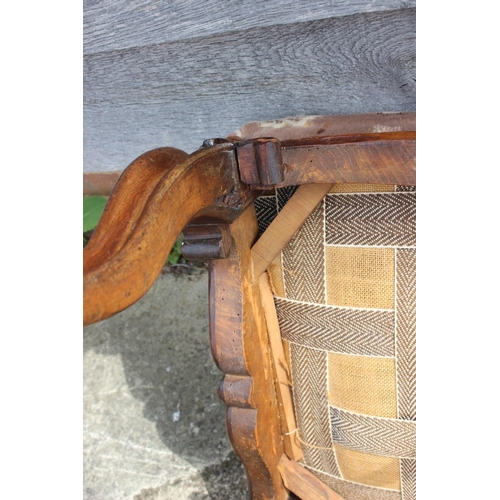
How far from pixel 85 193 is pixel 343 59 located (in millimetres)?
1252

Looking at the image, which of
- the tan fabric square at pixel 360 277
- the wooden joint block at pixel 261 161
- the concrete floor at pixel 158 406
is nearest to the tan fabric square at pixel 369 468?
the tan fabric square at pixel 360 277

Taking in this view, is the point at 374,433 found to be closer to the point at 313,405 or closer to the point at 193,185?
the point at 313,405

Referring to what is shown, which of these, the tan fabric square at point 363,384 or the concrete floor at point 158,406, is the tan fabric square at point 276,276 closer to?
the tan fabric square at point 363,384

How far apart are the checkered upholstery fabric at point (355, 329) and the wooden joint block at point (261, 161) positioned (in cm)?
15

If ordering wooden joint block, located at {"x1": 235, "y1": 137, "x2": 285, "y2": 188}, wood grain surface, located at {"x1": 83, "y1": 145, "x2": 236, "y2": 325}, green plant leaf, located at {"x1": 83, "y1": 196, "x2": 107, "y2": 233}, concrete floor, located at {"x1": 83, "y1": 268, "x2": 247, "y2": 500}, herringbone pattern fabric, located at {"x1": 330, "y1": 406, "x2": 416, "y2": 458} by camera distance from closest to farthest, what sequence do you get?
wood grain surface, located at {"x1": 83, "y1": 145, "x2": 236, "y2": 325}, wooden joint block, located at {"x1": 235, "y1": 137, "x2": 285, "y2": 188}, herringbone pattern fabric, located at {"x1": 330, "y1": 406, "x2": 416, "y2": 458}, concrete floor, located at {"x1": 83, "y1": 268, "x2": 247, "y2": 500}, green plant leaf, located at {"x1": 83, "y1": 196, "x2": 107, "y2": 233}

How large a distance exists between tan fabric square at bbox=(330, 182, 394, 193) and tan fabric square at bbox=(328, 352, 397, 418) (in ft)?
0.91

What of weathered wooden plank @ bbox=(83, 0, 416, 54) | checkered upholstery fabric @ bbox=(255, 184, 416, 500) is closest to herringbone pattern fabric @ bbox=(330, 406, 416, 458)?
checkered upholstery fabric @ bbox=(255, 184, 416, 500)

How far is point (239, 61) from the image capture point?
0.95 metres

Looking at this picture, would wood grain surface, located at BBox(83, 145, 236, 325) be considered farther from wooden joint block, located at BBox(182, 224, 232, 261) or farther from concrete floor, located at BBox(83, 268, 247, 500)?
concrete floor, located at BBox(83, 268, 247, 500)

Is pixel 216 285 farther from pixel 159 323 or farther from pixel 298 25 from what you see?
pixel 159 323

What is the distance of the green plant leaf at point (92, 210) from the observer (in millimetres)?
1810

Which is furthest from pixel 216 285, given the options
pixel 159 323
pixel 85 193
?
pixel 85 193

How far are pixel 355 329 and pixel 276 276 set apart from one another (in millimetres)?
158

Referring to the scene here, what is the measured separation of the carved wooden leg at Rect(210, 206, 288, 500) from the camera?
868mm
